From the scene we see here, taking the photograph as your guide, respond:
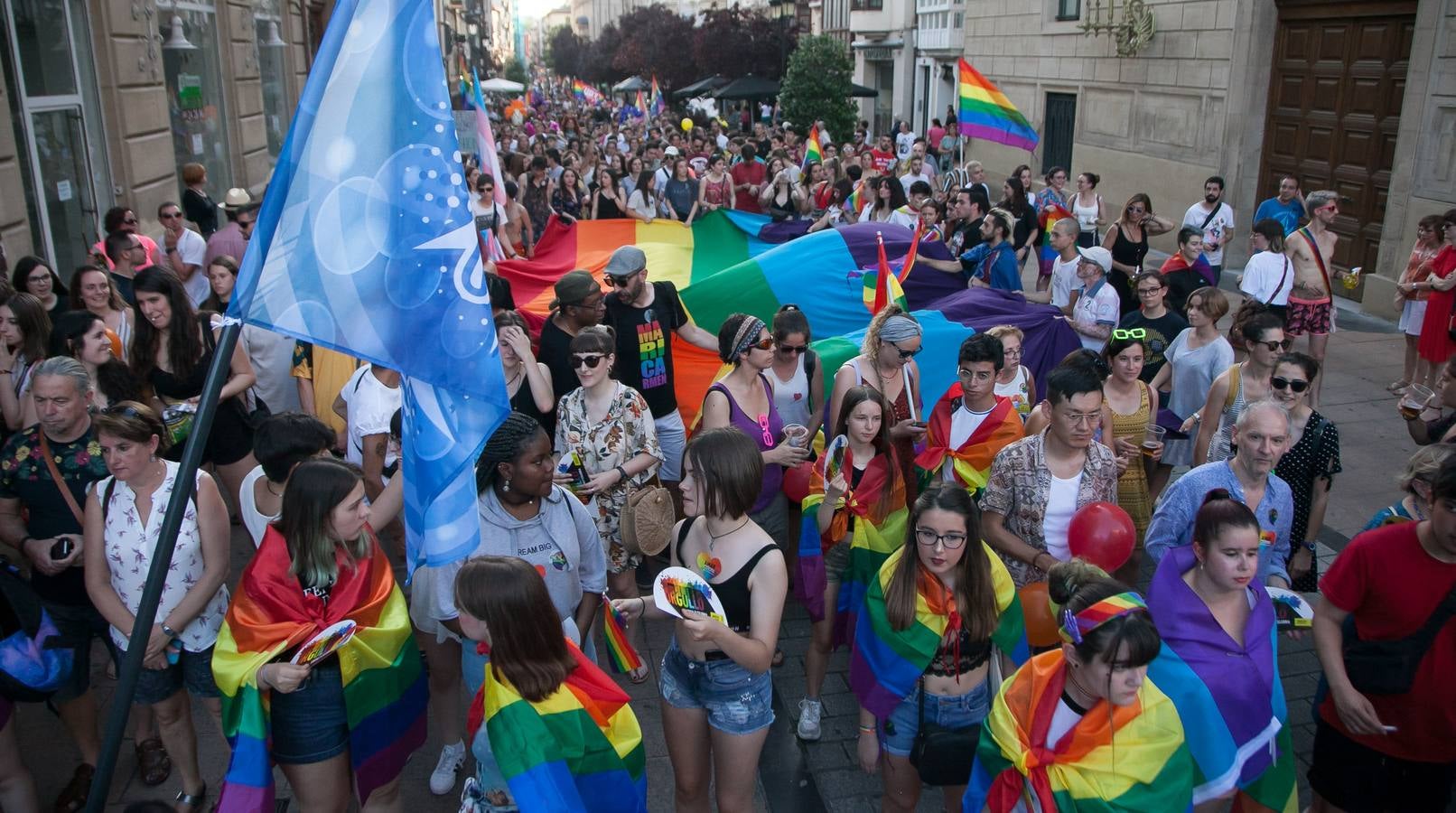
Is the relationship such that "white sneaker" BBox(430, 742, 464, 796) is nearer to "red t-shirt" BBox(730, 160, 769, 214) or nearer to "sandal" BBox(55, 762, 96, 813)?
"sandal" BBox(55, 762, 96, 813)

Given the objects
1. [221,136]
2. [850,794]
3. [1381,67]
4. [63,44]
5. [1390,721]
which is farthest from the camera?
[221,136]

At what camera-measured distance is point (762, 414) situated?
16.9 ft

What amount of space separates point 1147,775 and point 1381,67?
42.2 feet

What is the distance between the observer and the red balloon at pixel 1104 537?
3832 millimetres

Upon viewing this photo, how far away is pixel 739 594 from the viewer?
134 inches

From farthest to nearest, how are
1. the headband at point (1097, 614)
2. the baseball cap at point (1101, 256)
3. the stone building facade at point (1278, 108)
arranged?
the stone building facade at point (1278, 108) → the baseball cap at point (1101, 256) → the headband at point (1097, 614)

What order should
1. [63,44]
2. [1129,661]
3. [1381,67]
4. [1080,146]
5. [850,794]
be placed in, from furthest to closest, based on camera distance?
[1080,146]
[1381,67]
[63,44]
[850,794]
[1129,661]

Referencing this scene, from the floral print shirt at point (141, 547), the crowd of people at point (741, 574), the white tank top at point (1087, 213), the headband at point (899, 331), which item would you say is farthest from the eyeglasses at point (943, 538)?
the white tank top at point (1087, 213)

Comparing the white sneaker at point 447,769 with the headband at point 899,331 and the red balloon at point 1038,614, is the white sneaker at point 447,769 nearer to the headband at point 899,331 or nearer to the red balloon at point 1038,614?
the red balloon at point 1038,614

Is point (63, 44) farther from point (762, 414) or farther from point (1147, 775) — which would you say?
point (1147, 775)

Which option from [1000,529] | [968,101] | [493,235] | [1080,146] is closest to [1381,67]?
[968,101]

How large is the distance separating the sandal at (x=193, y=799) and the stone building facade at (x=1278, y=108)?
41.1ft

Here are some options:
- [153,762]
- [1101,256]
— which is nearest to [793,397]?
[153,762]

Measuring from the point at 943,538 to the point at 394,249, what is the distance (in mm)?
1932
